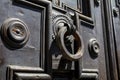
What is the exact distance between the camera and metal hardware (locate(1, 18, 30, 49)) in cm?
67

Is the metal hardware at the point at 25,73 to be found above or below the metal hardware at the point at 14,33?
below

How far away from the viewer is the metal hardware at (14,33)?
67 cm

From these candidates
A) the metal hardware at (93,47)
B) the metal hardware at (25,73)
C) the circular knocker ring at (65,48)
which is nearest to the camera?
the metal hardware at (25,73)

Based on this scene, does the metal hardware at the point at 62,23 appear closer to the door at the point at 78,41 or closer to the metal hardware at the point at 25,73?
the door at the point at 78,41

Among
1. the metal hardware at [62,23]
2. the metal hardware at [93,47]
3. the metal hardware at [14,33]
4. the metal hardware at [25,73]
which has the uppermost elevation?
the metal hardware at [62,23]

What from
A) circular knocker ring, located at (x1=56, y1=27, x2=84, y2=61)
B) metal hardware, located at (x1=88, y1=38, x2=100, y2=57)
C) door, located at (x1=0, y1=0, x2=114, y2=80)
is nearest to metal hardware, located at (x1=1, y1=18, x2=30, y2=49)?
door, located at (x1=0, y1=0, x2=114, y2=80)

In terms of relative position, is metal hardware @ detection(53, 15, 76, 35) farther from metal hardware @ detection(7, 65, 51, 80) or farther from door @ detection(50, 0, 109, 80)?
metal hardware @ detection(7, 65, 51, 80)

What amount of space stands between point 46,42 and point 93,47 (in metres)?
0.32

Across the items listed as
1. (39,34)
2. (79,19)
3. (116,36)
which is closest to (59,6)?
(79,19)

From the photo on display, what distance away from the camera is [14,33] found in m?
0.70

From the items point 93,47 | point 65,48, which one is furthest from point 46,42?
point 93,47

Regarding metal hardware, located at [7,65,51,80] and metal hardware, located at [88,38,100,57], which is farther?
metal hardware, located at [88,38,100,57]

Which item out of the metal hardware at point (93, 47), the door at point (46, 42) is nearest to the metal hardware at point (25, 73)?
the door at point (46, 42)

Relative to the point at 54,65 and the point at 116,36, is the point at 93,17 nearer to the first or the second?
the point at 116,36
